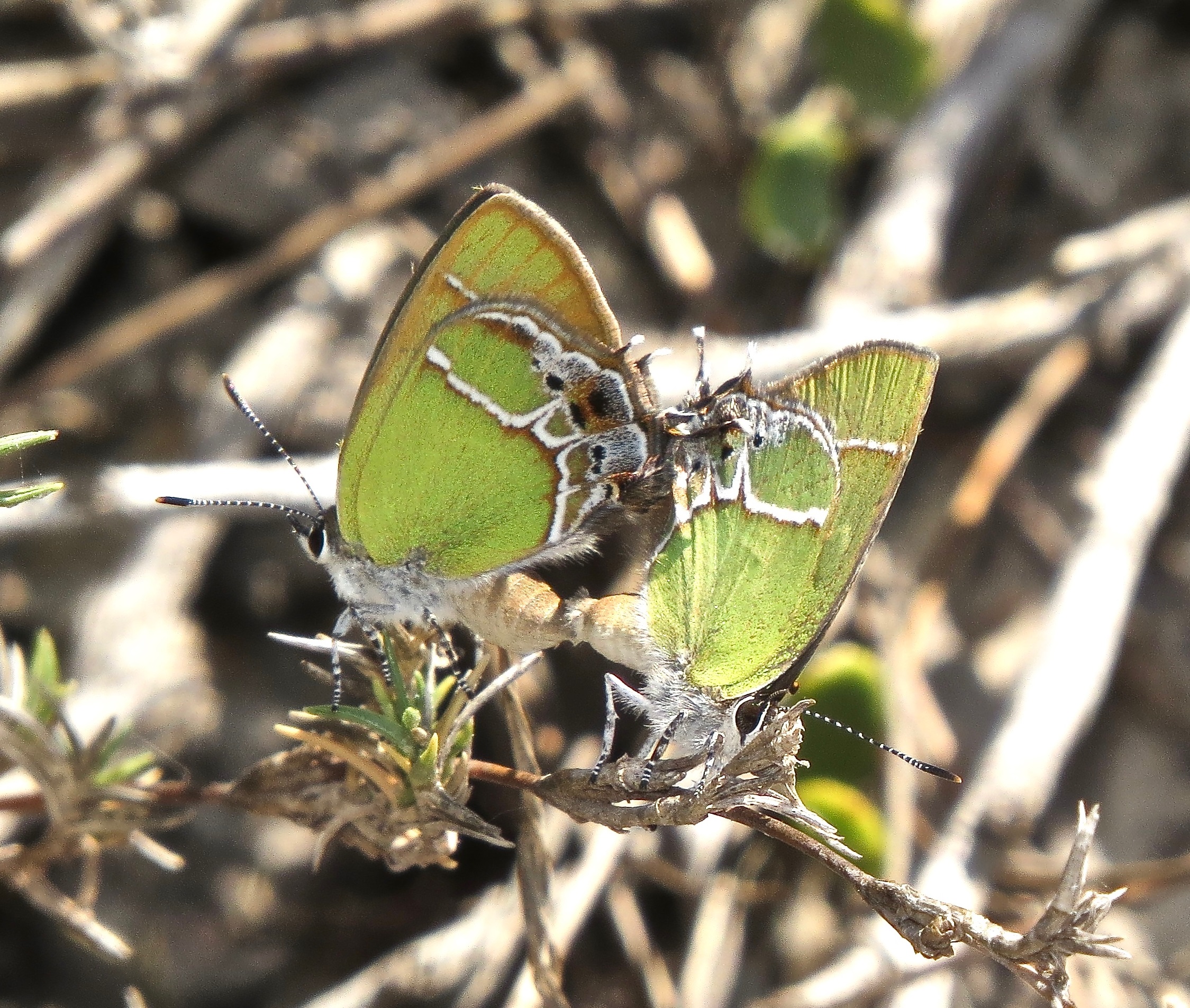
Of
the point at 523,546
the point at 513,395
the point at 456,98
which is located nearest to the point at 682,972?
the point at 523,546

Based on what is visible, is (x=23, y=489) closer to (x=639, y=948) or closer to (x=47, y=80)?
(x=639, y=948)

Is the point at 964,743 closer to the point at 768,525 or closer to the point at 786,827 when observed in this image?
the point at 768,525

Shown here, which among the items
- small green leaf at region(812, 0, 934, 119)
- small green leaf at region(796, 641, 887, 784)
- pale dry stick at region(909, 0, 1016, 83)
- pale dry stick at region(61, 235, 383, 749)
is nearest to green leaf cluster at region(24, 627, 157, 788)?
pale dry stick at region(61, 235, 383, 749)

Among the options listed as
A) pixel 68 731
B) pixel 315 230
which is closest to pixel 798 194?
pixel 315 230

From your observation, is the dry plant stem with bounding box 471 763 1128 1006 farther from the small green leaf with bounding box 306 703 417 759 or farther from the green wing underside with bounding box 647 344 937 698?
the green wing underside with bounding box 647 344 937 698

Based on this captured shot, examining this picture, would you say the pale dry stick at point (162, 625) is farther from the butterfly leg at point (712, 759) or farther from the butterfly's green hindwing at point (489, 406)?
the butterfly leg at point (712, 759)

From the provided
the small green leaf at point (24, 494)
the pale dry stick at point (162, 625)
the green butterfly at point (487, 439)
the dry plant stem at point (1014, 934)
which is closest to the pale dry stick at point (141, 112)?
the pale dry stick at point (162, 625)
